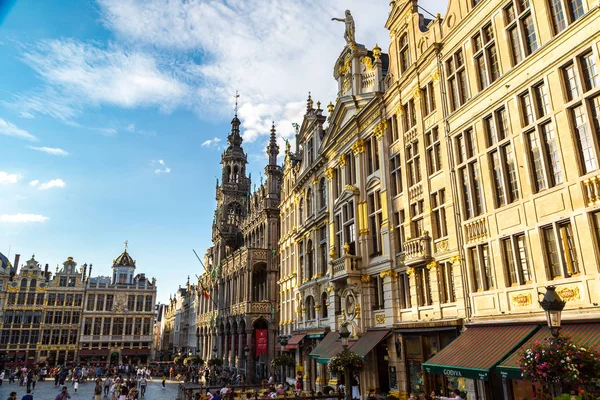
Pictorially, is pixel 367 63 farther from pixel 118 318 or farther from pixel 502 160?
pixel 118 318

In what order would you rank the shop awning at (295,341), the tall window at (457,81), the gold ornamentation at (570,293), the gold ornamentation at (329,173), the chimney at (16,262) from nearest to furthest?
the gold ornamentation at (570,293) < the tall window at (457,81) < the gold ornamentation at (329,173) < the shop awning at (295,341) < the chimney at (16,262)

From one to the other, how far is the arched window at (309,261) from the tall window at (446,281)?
54.2ft

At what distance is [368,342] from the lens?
23.6 metres

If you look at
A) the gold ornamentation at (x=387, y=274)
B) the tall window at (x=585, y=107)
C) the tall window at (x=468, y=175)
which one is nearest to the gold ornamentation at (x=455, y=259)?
the tall window at (x=468, y=175)

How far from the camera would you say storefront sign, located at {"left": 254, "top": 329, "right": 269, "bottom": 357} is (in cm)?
4531

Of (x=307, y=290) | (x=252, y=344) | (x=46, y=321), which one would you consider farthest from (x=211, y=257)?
(x=307, y=290)

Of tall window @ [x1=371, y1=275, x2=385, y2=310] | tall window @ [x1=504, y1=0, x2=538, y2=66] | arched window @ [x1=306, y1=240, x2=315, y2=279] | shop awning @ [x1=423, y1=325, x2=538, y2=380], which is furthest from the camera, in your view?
arched window @ [x1=306, y1=240, x2=315, y2=279]

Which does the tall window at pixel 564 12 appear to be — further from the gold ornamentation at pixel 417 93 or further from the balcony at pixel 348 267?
the balcony at pixel 348 267

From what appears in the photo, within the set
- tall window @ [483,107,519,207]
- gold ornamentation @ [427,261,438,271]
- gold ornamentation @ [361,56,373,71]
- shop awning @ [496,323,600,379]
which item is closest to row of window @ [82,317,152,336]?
gold ornamentation @ [361,56,373,71]

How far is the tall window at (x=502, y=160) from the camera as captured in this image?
16719 millimetres

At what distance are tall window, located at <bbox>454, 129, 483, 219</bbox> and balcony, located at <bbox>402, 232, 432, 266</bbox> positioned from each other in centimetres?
272

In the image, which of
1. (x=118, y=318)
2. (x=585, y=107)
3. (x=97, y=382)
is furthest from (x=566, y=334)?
(x=118, y=318)

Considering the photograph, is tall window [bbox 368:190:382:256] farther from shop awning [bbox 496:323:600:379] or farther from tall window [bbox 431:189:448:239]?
shop awning [bbox 496:323:600:379]

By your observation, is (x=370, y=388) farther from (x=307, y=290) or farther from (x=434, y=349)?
(x=307, y=290)
